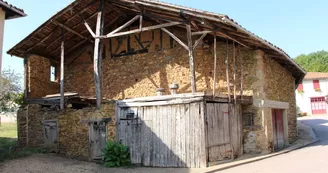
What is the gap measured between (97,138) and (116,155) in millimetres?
1110

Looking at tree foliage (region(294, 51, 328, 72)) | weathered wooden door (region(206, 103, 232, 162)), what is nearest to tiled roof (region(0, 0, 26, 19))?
weathered wooden door (region(206, 103, 232, 162))

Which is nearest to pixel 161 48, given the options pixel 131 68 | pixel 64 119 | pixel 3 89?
pixel 131 68

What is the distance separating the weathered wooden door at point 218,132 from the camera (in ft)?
28.7

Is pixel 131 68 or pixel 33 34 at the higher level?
pixel 33 34

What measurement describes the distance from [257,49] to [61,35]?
743 cm

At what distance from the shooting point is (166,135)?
8891 mm

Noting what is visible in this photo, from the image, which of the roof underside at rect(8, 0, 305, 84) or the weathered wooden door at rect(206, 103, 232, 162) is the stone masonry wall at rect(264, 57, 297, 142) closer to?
the roof underside at rect(8, 0, 305, 84)

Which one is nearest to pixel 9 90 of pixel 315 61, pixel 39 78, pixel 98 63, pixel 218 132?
pixel 39 78

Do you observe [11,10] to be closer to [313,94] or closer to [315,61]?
[313,94]

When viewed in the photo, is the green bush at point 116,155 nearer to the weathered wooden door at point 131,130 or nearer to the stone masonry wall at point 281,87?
the weathered wooden door at point 131,130

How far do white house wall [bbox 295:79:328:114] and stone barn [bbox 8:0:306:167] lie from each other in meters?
21.0

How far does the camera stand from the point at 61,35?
1177cm

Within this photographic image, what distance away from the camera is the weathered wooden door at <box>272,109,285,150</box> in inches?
448

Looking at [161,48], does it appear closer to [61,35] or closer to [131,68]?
[131,68]
